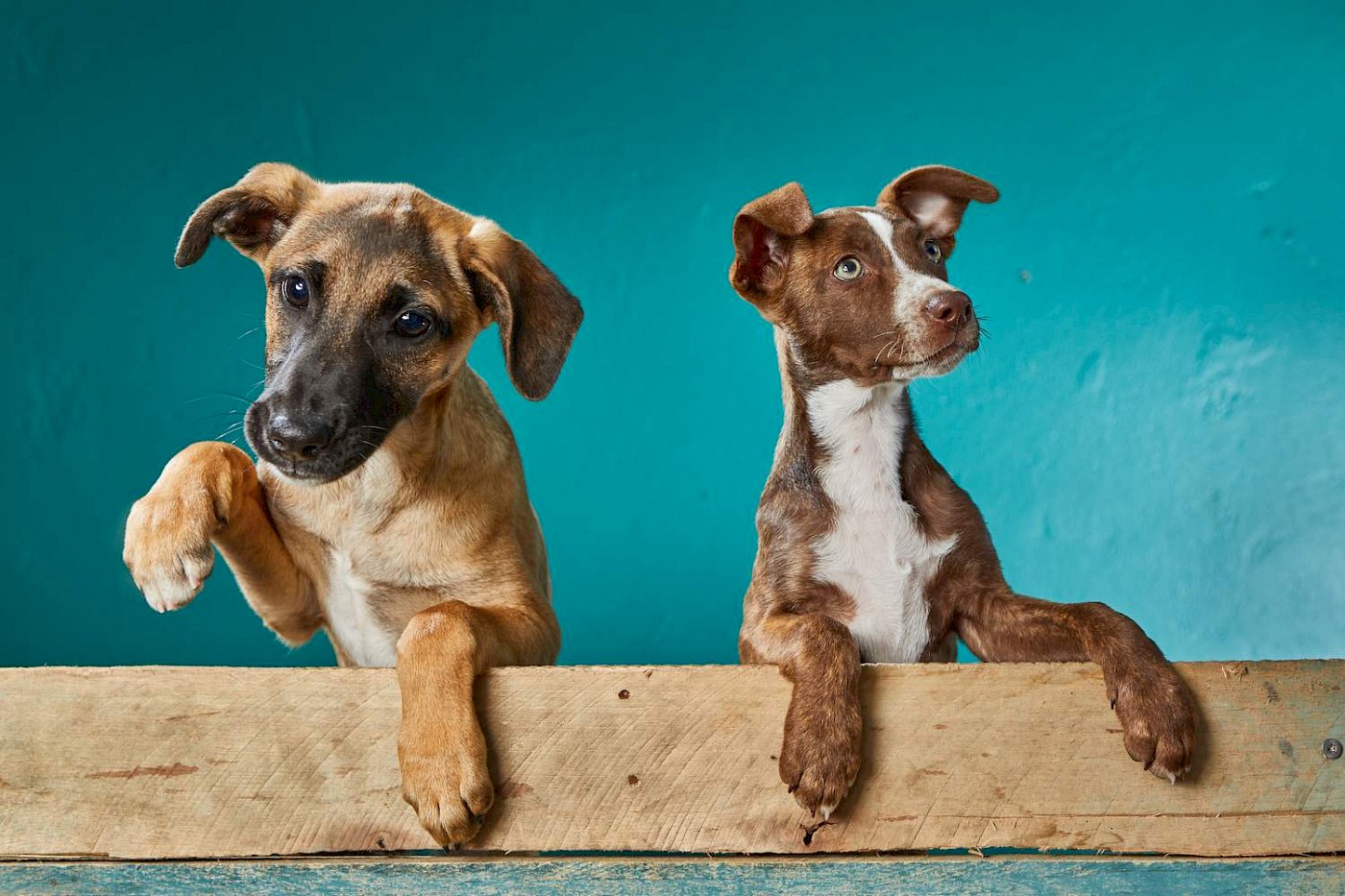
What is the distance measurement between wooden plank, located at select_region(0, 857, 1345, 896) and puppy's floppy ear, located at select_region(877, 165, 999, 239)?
1533 millimetres

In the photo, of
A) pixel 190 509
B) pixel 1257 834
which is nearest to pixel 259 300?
pixel 190 509

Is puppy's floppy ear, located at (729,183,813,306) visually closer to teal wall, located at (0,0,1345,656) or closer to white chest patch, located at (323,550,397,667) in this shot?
white chest patch, located at (323,550,397,667)

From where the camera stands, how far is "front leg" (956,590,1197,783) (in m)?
2.17

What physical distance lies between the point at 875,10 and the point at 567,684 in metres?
2.96

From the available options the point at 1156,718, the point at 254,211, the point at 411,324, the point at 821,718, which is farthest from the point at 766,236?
the point at 1156,718

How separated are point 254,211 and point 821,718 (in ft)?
5.40

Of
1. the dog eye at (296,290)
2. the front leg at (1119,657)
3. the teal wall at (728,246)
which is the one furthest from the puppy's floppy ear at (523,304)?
the teal wall at (728,246)

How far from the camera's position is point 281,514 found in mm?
2859

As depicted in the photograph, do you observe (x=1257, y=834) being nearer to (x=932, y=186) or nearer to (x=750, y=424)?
(x=932, y=186)

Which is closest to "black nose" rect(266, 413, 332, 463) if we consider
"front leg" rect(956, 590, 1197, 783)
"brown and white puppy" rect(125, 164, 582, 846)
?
"brown and white puppy" rect(125, 164, 582, 846)

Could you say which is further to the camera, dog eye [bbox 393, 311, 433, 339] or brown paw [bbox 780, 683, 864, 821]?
dog eye [bbox 393, 311, 433, 339]

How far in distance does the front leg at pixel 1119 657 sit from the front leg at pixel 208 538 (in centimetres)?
157

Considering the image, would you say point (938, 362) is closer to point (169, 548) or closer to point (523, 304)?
point (523, 304)

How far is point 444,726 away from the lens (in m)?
2.13
